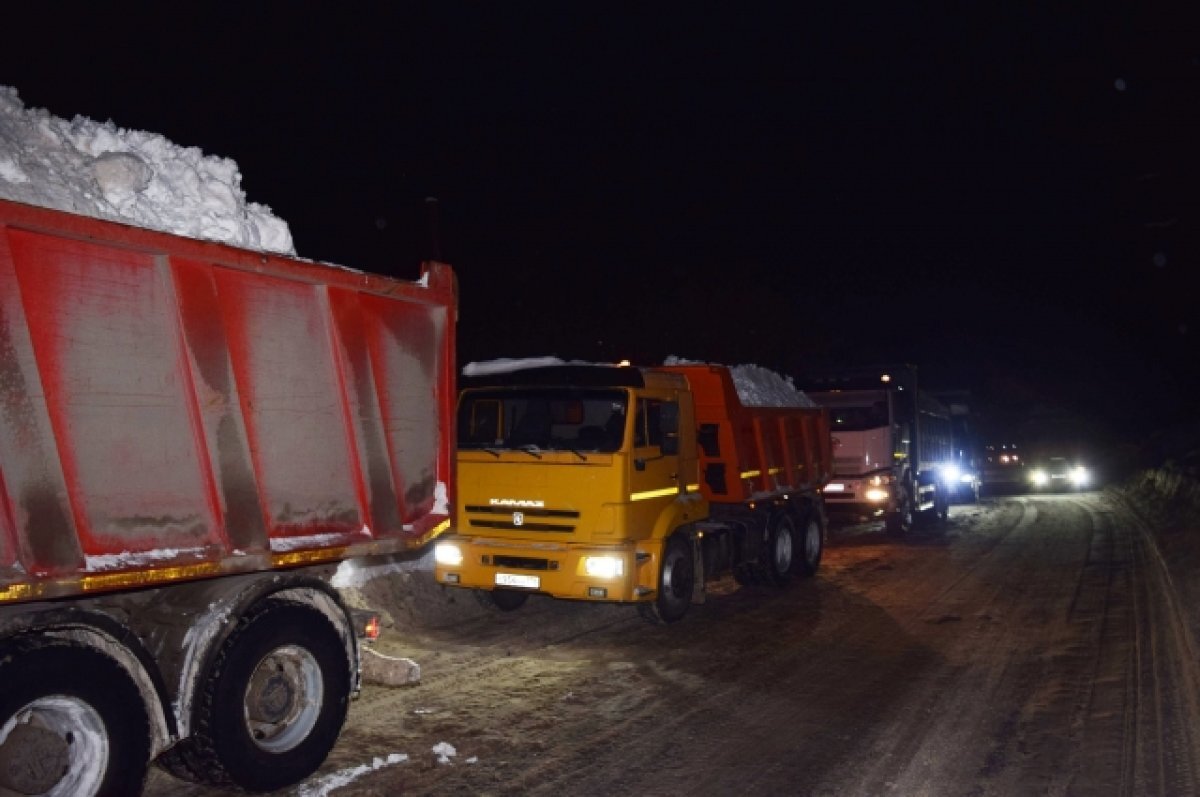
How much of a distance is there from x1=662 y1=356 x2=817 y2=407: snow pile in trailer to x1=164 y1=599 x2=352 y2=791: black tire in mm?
7418

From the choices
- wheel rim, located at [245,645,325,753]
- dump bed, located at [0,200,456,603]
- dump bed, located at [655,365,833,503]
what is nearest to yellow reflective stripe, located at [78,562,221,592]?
dump bed, located at [0,200,456,603]

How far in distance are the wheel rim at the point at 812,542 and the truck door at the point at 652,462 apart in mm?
4447

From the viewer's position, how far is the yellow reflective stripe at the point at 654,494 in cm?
932

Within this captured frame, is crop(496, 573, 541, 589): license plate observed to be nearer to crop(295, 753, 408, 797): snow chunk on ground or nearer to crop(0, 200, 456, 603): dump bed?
crop(0, 200, 456, 603): dump bed

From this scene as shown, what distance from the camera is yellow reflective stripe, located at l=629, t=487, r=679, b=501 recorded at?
9.32m

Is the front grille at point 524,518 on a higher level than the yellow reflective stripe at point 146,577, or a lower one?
lower

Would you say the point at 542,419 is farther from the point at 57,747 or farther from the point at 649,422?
the point at 57,747

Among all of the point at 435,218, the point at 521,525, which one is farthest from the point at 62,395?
the point at 521,525

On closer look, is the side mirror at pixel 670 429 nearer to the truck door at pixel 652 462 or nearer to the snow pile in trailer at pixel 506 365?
the truck door at pixel 652 462

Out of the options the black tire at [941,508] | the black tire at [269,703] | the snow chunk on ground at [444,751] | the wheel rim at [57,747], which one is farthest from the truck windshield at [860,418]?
the wheel rim at [57,747]

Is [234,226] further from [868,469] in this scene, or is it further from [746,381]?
[868,469]

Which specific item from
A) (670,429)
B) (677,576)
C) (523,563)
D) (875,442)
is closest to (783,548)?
(677,576)

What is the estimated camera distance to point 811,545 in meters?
14.1

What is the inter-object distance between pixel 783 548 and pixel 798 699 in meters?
6.03
